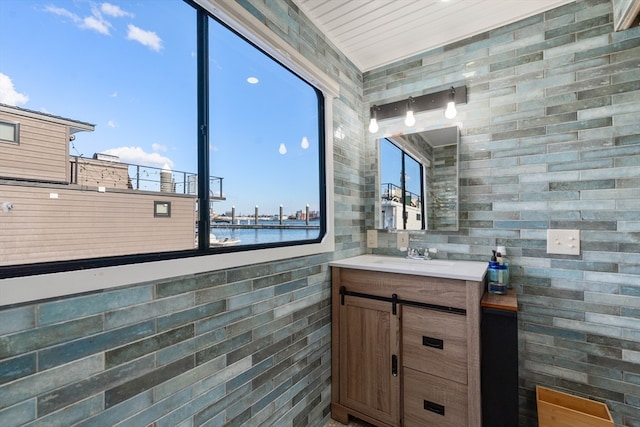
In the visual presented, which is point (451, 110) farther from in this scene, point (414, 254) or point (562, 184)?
point (414, 254)

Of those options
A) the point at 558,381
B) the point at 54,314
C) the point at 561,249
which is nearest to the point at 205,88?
the point at 54,314

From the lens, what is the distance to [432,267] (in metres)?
1.83

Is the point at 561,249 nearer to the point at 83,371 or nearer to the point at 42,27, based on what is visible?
the point at 83,371

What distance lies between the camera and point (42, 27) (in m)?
0.89

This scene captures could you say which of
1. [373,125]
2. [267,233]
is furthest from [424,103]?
[267,233]

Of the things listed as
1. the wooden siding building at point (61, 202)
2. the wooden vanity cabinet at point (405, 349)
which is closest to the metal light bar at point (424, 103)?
the wooden vanity cabinet at point (405, 349)

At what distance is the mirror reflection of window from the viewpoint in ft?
7.23

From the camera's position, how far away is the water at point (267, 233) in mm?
1411

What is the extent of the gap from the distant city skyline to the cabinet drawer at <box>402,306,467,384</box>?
3.67ft

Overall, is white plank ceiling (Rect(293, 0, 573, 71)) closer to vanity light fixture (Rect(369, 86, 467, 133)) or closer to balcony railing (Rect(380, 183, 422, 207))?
vanity light fixture (Rect(369, 86, 467, 133))

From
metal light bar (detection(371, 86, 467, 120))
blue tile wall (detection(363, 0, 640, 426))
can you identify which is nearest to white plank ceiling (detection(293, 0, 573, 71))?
blue tile wall (detection(363, 0, 640, 426))

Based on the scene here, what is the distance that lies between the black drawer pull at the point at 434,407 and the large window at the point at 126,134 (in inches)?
48.7

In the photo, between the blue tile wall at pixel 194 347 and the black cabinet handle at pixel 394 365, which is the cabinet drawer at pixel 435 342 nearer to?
the black cabinet handle at pixel 394 365

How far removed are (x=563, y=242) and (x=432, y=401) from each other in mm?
1214
